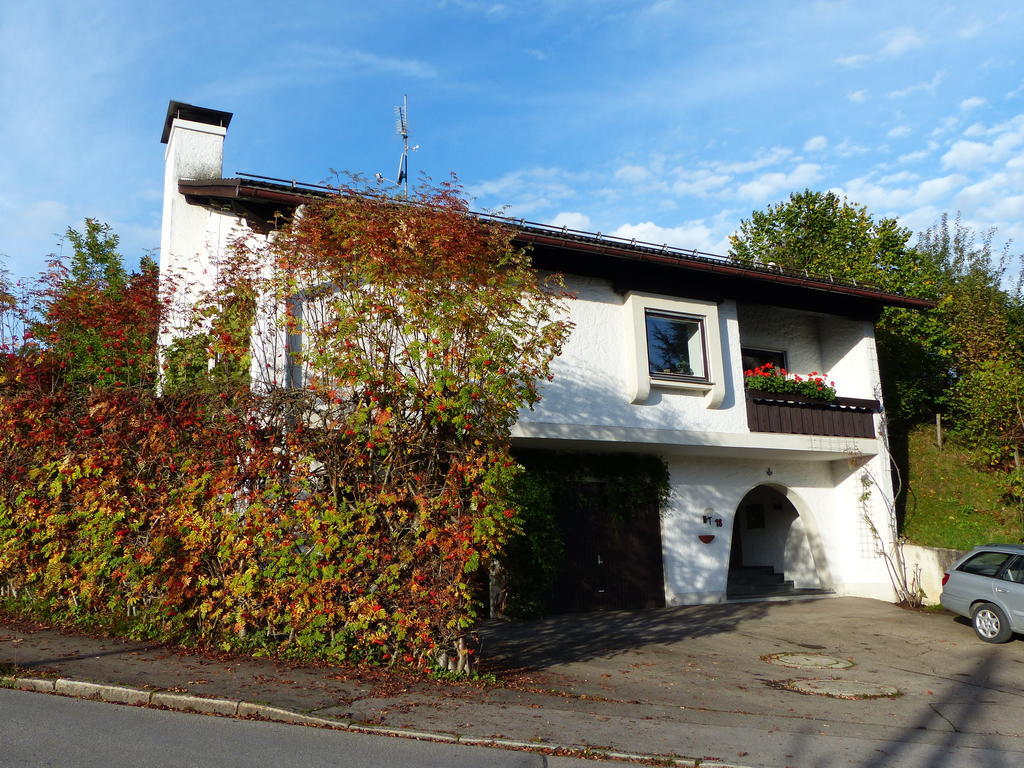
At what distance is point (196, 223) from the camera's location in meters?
12.7

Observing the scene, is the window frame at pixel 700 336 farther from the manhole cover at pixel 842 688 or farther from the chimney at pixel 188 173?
the chimney at pixel 188 173

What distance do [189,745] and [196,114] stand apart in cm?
1168

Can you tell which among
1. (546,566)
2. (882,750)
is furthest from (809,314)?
(882,750)

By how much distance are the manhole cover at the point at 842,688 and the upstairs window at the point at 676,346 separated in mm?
6160

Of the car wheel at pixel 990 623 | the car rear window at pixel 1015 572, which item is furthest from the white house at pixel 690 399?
the car rear window at pixel 1015 572

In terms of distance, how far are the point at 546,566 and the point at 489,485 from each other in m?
5.90

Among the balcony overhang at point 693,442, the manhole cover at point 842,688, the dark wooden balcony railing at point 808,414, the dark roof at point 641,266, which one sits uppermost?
the dark roof at point 641,266

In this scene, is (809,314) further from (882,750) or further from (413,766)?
(413,766)

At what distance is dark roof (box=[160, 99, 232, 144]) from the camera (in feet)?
44.5

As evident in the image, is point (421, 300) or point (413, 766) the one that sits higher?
point (421, 300)

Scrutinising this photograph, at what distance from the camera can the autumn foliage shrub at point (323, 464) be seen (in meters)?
7.41

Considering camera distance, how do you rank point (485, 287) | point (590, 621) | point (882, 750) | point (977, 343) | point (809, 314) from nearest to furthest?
point (882, 750) < point (485, 287) < point (590, 621) < point (809, 314) < point (977, 343)

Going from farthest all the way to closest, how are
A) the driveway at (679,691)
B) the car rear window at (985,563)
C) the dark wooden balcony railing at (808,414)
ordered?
the dark wooden balcony railing at (808,414)
the car rear window at (985,563)
the driveway at (679,691)

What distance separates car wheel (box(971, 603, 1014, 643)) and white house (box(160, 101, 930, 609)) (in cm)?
401
